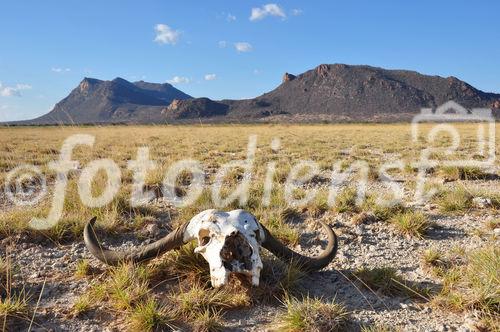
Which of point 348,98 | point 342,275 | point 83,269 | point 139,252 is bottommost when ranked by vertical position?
point 342,275

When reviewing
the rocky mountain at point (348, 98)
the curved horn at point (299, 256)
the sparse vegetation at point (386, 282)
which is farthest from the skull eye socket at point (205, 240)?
the rocky mountain at point (348, 98)

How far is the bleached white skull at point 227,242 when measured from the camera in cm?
350

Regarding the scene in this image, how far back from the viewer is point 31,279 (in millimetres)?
4059

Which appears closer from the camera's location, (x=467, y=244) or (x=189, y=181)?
(x=467, y=244)

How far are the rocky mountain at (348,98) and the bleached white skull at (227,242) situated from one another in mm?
116058

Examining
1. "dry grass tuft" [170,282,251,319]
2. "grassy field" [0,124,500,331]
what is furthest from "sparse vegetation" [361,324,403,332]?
"dry grass tuft" [170,282,251,319]

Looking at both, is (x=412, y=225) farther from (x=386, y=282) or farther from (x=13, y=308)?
(x=13, y=308)

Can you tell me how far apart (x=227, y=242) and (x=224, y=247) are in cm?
6

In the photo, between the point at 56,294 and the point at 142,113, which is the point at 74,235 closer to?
the point at 56,294

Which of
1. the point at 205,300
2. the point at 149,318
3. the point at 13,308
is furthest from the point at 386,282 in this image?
the point at 13,308

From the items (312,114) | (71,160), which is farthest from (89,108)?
(71,160)

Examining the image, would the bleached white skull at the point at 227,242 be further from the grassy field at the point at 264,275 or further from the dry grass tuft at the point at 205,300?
the grassy field at the point at 264,275

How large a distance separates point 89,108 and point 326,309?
137 meters

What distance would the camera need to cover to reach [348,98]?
5335 inches
